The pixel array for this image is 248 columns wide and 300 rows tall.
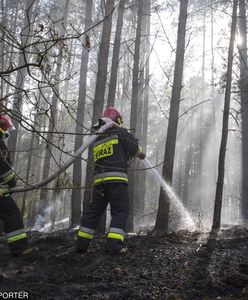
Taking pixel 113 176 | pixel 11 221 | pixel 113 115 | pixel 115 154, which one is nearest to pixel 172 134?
pixel 113 115

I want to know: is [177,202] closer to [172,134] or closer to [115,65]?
[172,134]

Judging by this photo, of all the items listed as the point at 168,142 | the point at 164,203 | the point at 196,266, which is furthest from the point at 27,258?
the point at 168,142

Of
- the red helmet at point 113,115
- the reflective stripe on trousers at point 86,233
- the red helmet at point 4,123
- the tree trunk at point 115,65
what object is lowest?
the reflective stripe on trousers at point 86,233

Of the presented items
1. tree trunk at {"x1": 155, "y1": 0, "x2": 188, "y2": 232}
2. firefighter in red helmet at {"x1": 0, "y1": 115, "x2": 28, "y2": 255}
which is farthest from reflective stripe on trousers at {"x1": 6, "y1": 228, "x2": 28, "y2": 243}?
tree trunk at {"x1": 155, "y1": 0, "x2": 188, "y2": 232}

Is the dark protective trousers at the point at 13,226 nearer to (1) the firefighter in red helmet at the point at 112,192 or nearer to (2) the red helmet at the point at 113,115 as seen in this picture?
(1) the firefighter in red helmet at the point at 112,192

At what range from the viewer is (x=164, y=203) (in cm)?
673

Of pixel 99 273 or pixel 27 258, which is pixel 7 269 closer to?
pixel 27 258

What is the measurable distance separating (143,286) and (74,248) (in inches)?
76.1

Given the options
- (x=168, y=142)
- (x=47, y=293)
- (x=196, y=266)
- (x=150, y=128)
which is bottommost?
(x=47, y=293)

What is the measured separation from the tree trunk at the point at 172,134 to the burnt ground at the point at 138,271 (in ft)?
4.98

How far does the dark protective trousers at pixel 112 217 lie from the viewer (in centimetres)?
448

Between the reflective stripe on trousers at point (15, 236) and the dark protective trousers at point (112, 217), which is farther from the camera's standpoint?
the reflective stripe on trousers at point (15, 236)

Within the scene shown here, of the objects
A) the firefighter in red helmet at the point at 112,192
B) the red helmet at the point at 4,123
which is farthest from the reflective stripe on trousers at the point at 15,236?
the red helmet at the point at 4,123

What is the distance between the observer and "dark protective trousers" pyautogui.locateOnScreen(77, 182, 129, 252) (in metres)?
4.48
